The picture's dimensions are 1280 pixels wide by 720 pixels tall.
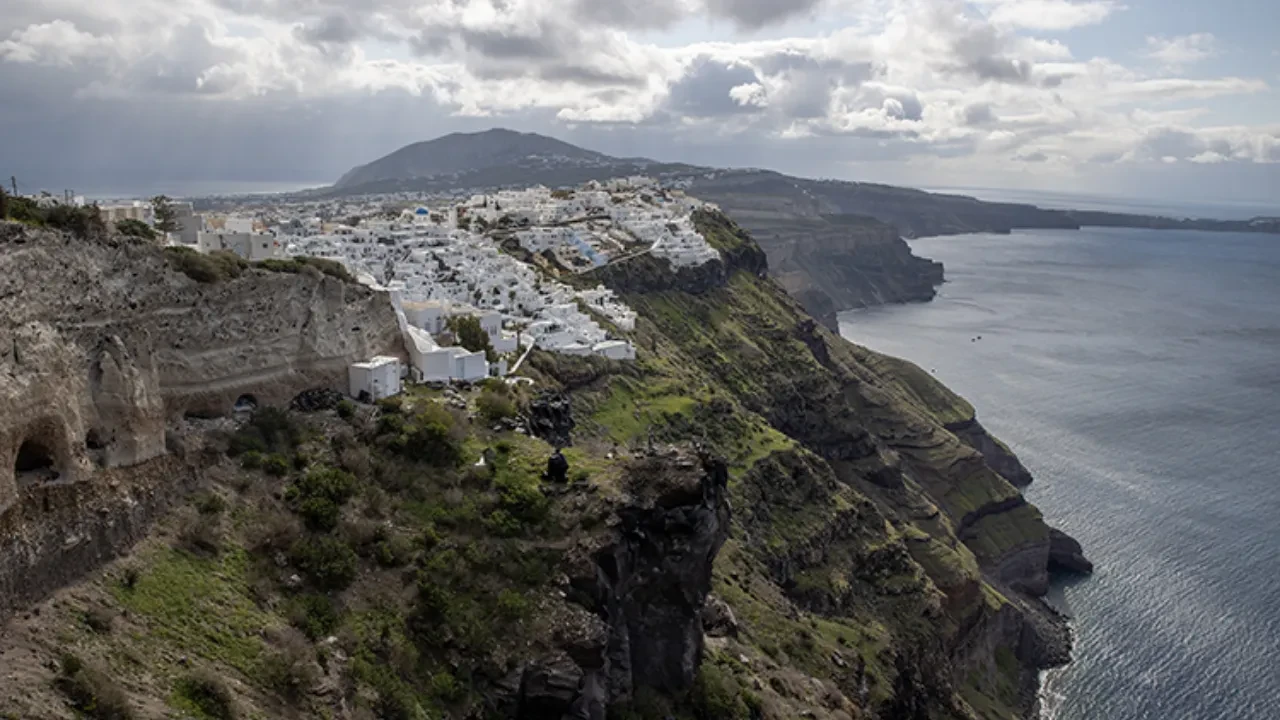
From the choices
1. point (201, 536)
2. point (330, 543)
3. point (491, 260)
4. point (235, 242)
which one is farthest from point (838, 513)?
point (201, 536)

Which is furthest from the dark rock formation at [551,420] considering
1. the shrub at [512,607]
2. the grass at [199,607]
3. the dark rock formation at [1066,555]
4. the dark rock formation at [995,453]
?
the dark rock formation at [995,453]

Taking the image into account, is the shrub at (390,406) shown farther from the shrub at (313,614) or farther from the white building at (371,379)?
the shrub at (313,614)

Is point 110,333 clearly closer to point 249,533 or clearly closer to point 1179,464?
point 249,533

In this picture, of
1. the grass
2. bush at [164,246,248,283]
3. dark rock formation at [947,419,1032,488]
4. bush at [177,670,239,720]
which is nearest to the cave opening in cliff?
the grass

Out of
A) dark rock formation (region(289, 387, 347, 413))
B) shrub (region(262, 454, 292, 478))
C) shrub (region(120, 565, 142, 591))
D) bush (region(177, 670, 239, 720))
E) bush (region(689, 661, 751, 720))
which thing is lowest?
bush (region(689, 661, 751, 720))

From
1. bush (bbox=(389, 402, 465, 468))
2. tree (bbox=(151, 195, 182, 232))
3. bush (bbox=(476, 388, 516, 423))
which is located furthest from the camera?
tree (bbox=(151, 195, 182, 232))

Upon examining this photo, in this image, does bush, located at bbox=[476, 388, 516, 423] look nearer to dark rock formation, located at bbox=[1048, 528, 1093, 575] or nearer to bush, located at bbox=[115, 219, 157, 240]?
bush, located at bbox=[115, 219, 157, 240]

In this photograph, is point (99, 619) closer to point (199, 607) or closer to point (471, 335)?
point (199, 607)
